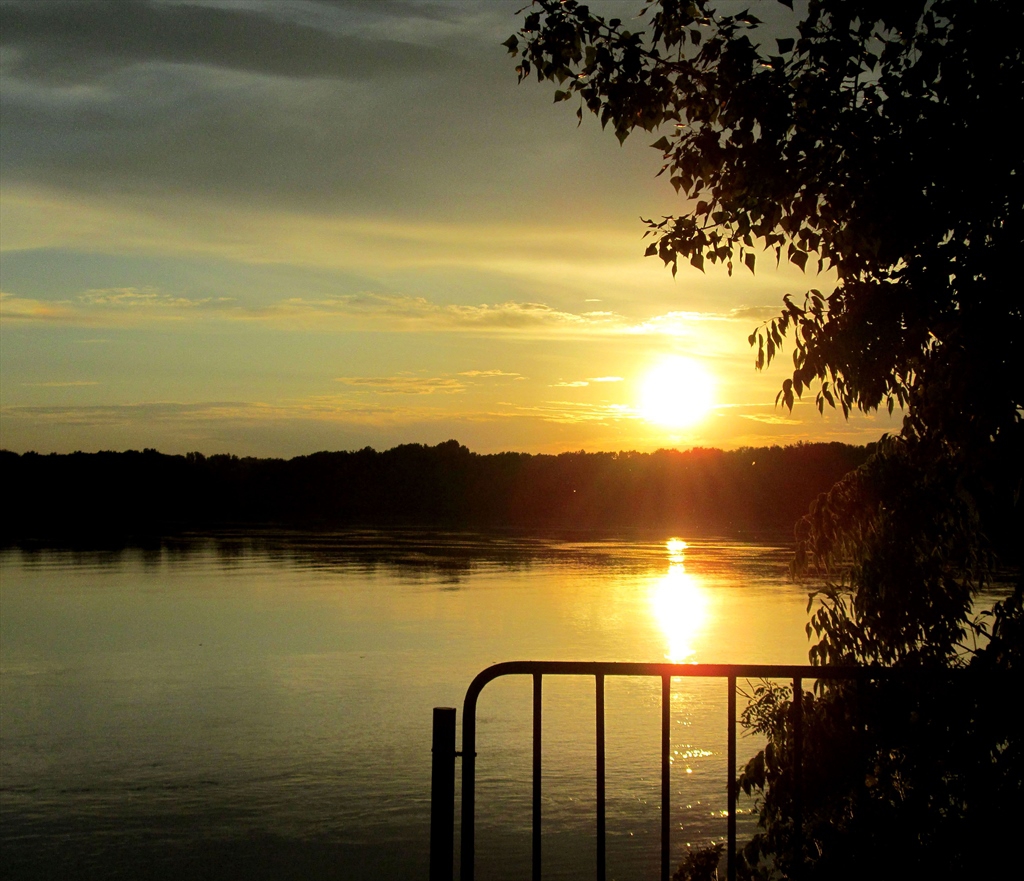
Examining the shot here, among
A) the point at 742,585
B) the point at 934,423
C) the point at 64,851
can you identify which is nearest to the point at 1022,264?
the point at 934,423

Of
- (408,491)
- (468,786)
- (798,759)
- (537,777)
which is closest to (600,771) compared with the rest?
(537,777)

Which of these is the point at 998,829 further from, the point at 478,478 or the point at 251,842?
the point at 478,478

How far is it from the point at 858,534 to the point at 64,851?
24.2 feet

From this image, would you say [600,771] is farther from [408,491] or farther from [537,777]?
[408,491]

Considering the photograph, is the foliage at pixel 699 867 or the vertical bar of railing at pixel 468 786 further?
the foliage at pixel 699 867

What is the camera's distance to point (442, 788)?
4219mm

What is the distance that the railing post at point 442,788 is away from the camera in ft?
13.8

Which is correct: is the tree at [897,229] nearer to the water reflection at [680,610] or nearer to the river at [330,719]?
the river at [330,719]

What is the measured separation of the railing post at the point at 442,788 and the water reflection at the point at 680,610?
501 inches

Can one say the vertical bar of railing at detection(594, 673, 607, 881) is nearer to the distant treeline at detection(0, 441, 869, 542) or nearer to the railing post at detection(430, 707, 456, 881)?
the railing post at detection(430, 707, 456, 881)

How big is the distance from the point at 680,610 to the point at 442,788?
22044 mm

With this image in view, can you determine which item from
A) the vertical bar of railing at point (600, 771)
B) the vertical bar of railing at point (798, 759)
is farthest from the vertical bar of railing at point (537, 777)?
the vertical bar of railing at point (798, 759)

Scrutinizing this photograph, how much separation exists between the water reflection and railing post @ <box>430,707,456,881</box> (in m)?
12.7

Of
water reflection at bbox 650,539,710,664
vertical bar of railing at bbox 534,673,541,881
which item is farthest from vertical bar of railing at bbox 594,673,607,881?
water reflection at bbox 650,539,710,664
